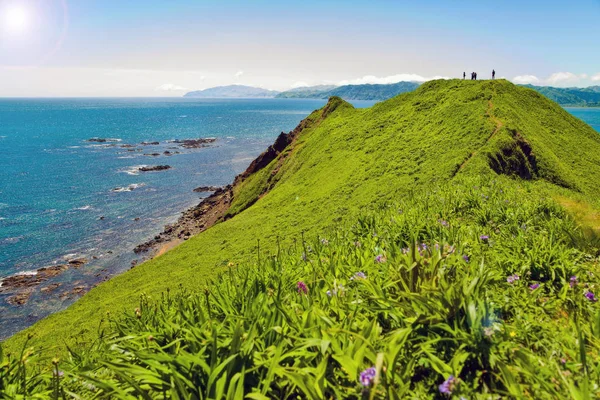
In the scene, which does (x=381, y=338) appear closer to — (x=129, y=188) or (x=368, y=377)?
(x=368, y=377)

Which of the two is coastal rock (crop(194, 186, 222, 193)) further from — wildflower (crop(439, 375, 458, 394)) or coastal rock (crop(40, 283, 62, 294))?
wildflower (crop(439, 375, 458, 394))

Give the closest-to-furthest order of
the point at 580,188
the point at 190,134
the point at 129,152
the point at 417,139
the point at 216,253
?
the point at 580,188
the point at 216,253
the point at 417,139
the point at 129,152
the point at 190,134

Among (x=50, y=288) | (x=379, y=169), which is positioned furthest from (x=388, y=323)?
(x=50, y=288)

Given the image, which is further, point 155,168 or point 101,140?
point 101,140

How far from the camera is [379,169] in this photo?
24859 millimetres

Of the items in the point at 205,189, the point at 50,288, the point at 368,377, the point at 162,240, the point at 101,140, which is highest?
the point at 368,377

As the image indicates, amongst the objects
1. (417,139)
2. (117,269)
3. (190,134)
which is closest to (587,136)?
(417,139)

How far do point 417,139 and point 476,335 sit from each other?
25486mm

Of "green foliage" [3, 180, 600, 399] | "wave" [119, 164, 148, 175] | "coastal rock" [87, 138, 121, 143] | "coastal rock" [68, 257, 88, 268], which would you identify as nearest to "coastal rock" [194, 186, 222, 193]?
"wave" [119, 164, 148, 175]

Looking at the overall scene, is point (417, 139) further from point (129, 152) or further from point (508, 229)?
point (129, 152)

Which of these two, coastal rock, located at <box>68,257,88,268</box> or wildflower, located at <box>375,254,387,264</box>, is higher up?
wildflower, located at <box>375,254,387,264</box>

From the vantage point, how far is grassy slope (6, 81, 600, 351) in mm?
19094

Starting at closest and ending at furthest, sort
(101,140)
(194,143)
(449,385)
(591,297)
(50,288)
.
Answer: (449,385) < (591,297) < (50,288) < (194,143) < (101,140)

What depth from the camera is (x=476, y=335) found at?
3.17 meters
